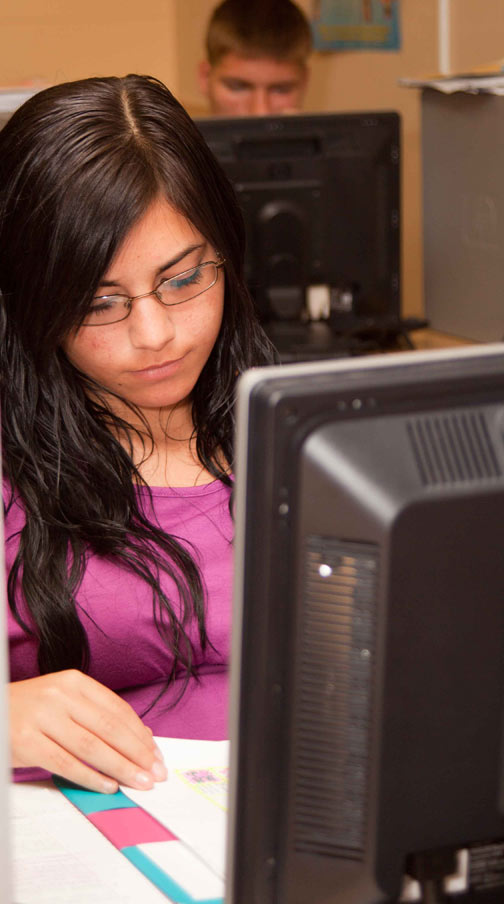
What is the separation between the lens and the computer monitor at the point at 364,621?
654mm

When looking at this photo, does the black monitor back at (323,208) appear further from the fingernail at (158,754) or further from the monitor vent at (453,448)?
the monitor vent at (453,448)

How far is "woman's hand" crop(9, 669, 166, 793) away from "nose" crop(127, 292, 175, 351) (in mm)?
375

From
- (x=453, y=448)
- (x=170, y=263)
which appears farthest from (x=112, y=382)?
(x=453, y=448)

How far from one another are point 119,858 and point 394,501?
42 cm

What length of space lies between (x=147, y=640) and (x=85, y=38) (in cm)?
275

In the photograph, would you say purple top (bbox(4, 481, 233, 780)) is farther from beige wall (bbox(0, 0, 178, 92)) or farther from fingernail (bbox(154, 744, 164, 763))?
beige wall (bbox(0, 0, 178, 92))

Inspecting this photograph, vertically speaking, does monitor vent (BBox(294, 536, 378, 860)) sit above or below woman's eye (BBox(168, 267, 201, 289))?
below

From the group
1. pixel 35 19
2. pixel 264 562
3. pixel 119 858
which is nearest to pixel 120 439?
pixel 119 858

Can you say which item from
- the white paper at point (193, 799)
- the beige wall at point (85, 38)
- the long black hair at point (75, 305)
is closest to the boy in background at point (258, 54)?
the beige wall at point (85, 38)

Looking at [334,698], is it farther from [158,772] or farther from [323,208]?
[323,208]

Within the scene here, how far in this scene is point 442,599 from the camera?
67 cm

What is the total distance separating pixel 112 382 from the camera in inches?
51.5

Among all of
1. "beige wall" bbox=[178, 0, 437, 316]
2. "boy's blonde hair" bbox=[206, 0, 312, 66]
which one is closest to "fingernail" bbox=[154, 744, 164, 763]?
"boy's blonde hair" bbox=[206, 0, 312, 66]

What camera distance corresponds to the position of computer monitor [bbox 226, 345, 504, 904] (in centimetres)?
65
